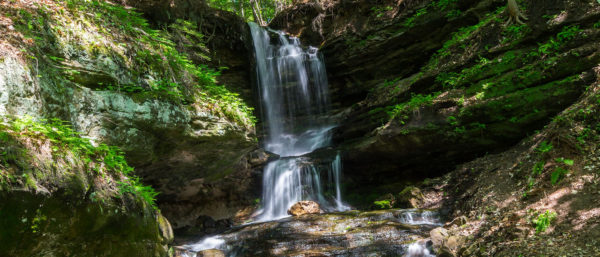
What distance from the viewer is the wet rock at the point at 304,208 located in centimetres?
923

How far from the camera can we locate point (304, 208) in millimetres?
9297

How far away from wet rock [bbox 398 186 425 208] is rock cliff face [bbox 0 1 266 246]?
4.28 metres

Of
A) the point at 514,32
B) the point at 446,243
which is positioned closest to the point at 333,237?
the point at 446,243

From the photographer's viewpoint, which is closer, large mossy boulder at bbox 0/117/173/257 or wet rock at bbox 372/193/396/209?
large mossy boulder at bbox 0/117/173/257

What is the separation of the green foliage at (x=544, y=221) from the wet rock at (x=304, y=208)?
19.1 feet

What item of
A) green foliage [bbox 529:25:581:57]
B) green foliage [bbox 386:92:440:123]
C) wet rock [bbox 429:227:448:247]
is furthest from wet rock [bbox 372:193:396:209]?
green foliage [bbox 529:25:581:57]

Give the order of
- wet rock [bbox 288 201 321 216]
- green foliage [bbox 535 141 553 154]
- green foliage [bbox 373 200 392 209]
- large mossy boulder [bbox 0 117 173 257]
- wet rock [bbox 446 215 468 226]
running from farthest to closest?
1. wet rock [bbox 288 201 321 216]
2. green foliage [bbox 373 200 392 209]
3. wet rock [bbox 446 215 468 226]
4. green foliage [bbox 535 141 553 154]
5. large mossy boulder [bbox 0 117 173 257]

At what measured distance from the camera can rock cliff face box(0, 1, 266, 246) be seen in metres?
4.11

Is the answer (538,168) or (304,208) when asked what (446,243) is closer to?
(538,168)

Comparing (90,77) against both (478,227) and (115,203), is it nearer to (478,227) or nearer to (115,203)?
(115,203)

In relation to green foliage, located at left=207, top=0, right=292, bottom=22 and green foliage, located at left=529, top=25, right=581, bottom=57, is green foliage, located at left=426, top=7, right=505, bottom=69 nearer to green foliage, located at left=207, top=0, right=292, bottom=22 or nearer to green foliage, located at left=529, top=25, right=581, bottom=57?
green foliage, located at left=529, top=25, right=581, bottom=57

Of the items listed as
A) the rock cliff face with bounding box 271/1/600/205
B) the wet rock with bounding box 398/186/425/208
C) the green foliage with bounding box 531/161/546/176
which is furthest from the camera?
the wet rock with bounding box 398/186/425/208

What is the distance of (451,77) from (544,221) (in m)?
6.30

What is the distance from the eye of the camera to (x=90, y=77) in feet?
16.6
